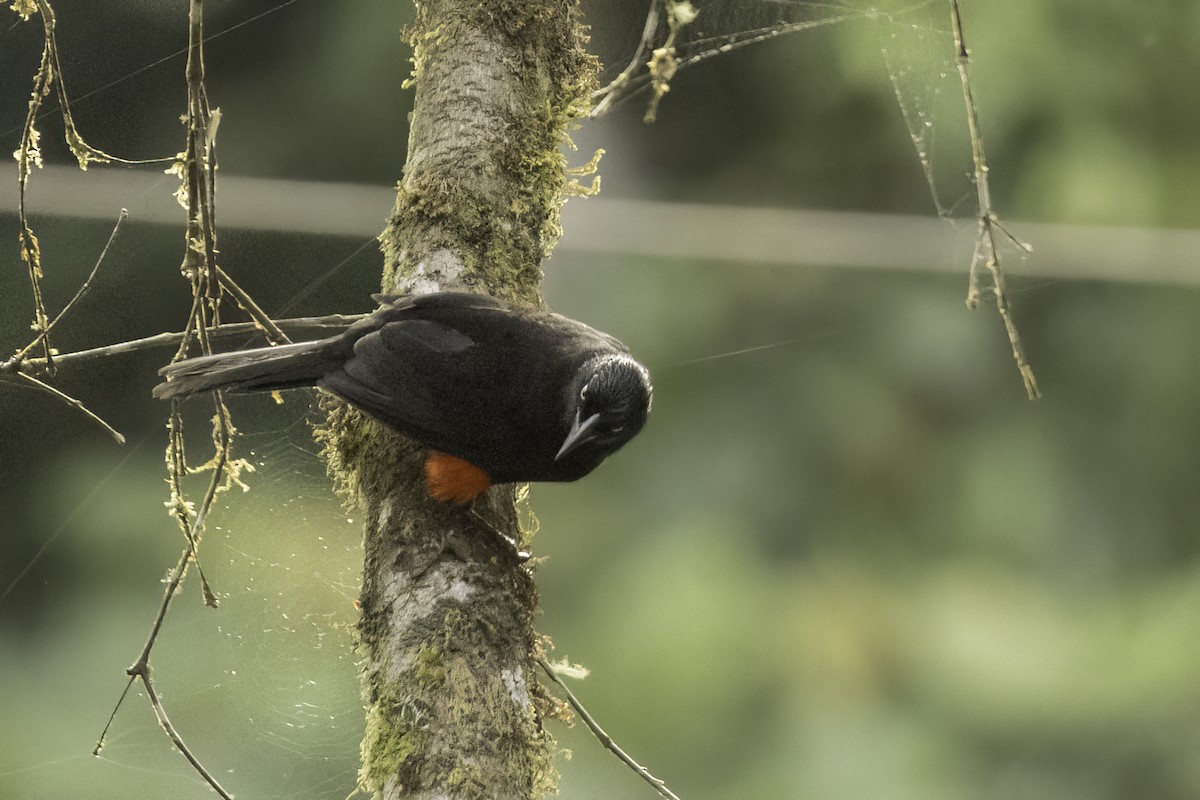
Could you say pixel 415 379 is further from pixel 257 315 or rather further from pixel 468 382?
pixel 257 315

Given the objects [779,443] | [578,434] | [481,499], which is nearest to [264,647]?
[481,499]

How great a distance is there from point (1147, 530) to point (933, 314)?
1509 millimetres

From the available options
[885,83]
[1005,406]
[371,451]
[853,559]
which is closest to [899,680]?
[853,559]

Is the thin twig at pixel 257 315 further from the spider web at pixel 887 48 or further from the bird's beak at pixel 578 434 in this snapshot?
the spider web at pixel 887 48

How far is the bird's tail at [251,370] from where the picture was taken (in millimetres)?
2568

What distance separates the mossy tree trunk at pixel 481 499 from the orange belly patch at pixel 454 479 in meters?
0.03

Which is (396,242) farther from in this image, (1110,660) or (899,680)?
(1110,660)

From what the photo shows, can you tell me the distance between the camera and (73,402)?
114 inches

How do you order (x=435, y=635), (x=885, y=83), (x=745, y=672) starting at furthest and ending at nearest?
1. (x=885, y=83)
2. (x=745, y=672)
3. (x=435, y=635)

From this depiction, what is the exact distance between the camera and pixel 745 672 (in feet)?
16.8

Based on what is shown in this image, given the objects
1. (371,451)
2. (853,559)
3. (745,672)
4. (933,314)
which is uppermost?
(933,314)

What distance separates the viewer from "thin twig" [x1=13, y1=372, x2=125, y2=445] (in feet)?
9.07

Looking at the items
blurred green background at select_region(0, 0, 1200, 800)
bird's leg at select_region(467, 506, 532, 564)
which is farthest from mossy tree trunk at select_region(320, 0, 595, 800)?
blurred green background at select_region(0, 0, 1200, 800)

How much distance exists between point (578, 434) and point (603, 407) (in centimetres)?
9
